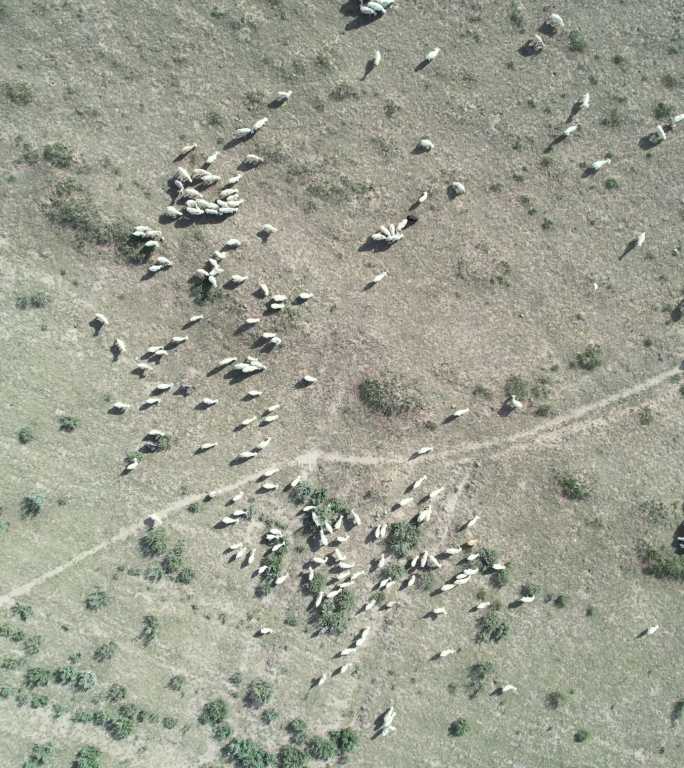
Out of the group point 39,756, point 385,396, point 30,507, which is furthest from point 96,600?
point 385,396

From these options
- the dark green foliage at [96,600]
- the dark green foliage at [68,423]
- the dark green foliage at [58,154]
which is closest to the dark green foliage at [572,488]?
the dark green foliage at [96,600]

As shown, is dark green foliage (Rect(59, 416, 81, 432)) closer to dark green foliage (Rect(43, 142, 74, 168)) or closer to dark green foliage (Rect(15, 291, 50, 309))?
dark green foliage (Rect(15, 291, 50, 309))

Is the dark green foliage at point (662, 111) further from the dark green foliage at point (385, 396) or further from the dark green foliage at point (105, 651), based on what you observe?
the dark green foliage at point (105, 651)

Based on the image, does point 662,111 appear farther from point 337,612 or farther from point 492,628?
point 337,612

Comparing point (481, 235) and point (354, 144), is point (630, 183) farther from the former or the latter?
point (354, 144)

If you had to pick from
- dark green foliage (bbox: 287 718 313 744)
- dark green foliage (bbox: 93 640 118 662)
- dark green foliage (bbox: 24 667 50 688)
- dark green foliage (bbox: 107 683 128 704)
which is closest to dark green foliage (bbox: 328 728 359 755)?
dark green foliage (bbox: 287 718 313 744)

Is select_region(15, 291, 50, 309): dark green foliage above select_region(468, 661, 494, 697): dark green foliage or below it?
above
